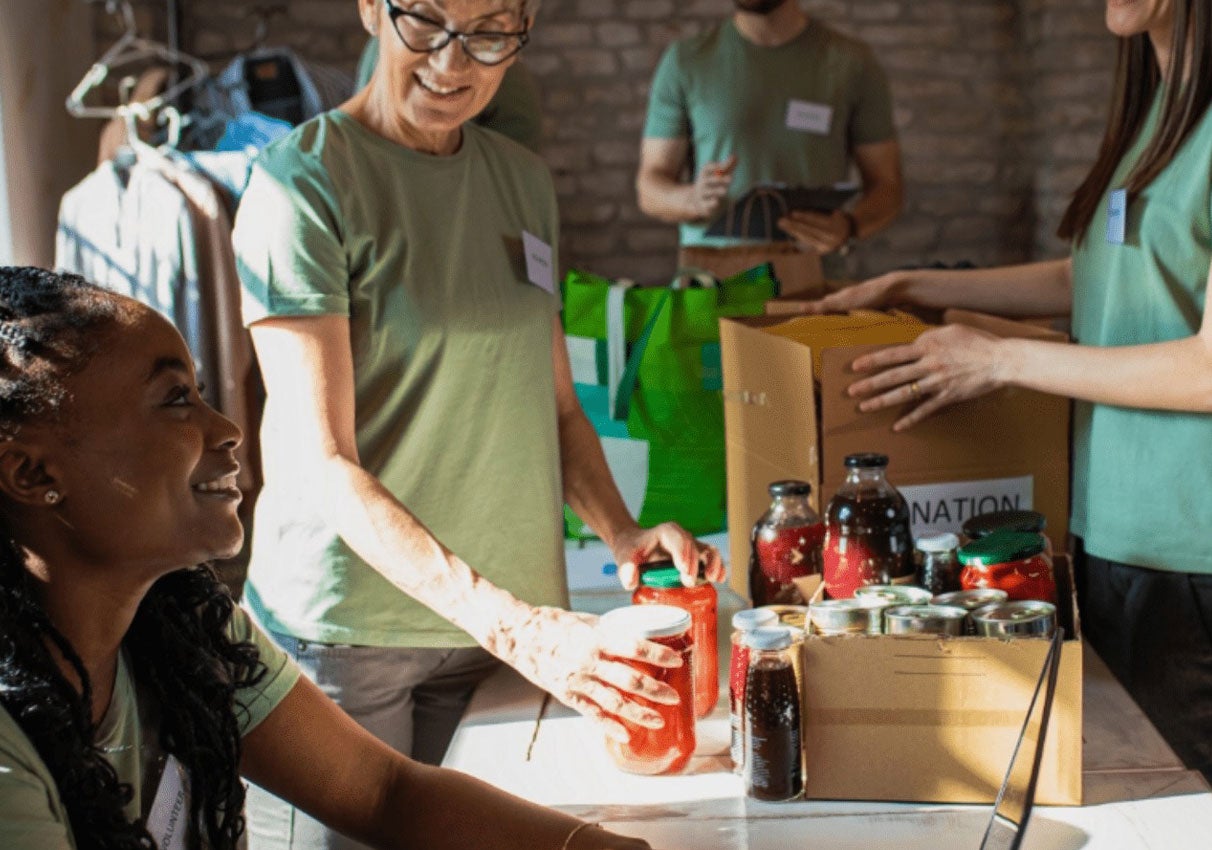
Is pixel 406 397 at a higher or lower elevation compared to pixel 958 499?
higher

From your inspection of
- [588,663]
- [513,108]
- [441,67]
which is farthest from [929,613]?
[513,108]

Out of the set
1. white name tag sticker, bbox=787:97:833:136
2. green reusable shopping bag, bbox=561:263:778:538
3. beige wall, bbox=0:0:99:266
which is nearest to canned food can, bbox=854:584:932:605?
green reusable shopping bag, bbox=561:263:778:538

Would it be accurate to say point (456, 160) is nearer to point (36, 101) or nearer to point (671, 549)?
point (671, 549)

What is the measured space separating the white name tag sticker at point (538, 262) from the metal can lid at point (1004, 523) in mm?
625

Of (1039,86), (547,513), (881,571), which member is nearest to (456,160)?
(547,513)

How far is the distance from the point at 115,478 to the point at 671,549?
75 centimetres

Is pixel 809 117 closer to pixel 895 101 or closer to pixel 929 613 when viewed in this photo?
pixel 895 101

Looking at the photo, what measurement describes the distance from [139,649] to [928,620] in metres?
0.76

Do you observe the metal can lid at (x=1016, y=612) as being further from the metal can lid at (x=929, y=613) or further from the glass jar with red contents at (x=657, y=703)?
the glass jar with red contents at (x=657, y=703)

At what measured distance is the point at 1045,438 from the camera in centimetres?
197

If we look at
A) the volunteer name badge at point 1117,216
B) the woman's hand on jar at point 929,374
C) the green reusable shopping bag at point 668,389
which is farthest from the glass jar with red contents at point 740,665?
the green reusable shopping bag at point 668,389

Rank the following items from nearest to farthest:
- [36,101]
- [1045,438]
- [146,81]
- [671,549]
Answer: [671,549]
[1045,438]
[146,81]
[36,101]

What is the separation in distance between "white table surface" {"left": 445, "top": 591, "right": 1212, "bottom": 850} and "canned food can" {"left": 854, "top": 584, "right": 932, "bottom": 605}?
0.20 meters

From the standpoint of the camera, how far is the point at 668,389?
8.82 ft
